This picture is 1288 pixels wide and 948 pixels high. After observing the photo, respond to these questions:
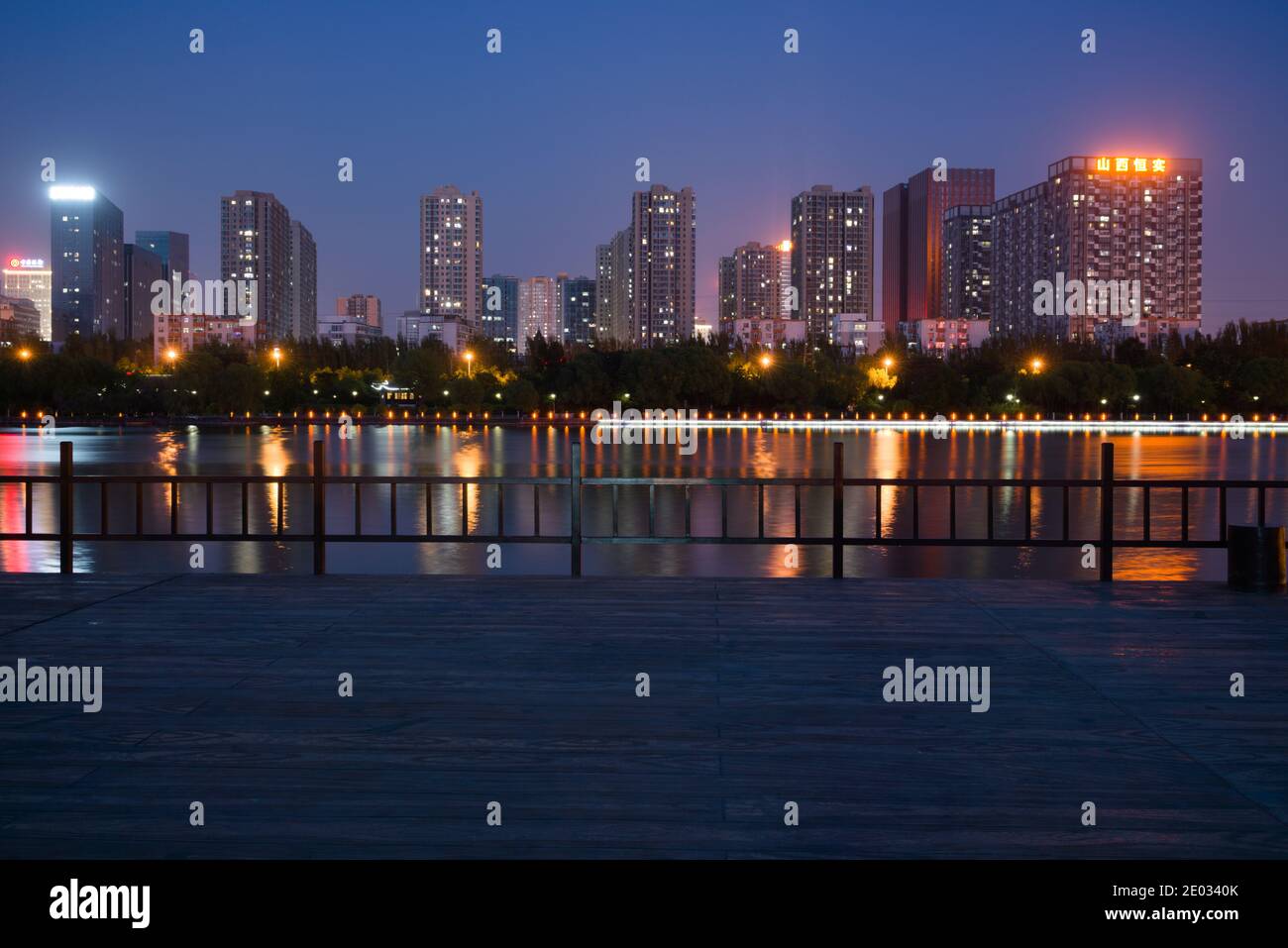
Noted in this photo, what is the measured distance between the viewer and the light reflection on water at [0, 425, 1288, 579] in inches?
840

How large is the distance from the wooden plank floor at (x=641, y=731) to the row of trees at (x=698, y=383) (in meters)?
104

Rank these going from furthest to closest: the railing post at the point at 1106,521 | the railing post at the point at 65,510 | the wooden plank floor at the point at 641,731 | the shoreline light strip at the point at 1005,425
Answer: the shoreline light strip at the point at 1005,425
the railing post at the point at 65,510
the railing post at the point at 1106,521
the wooden plank floor at the point at 641,731

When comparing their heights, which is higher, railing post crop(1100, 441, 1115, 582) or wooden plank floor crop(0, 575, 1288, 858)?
railing post crop(1100, 441, 1115, 582)

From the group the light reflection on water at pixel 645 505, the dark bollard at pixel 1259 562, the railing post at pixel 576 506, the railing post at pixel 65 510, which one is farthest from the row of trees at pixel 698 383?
the dark bollard at pixel 1259 562

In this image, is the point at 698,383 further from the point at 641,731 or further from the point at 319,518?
the point at 641,731

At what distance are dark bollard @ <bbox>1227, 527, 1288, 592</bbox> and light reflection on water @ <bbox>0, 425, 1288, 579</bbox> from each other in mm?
3713

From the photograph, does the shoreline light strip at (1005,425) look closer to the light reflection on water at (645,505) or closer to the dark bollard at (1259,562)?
the light reflection on water at (645,505)

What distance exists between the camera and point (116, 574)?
416 inches

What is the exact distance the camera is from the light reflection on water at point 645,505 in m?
21.3

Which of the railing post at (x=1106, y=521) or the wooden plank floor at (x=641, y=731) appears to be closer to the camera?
the wooden plank floor at (x=641, y=731)

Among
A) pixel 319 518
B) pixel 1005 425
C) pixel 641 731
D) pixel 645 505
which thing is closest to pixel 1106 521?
pixel 641 731

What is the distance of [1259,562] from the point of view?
9.58 m

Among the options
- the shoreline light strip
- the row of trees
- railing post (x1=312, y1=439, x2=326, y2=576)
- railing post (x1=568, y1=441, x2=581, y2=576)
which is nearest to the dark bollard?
railing post (x1=568, y1=441, x2=581, y2=576)

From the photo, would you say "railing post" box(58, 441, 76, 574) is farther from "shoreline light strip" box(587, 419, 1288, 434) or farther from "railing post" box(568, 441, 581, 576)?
"shoreline light strip" box(587, 419, 1288, 434)
